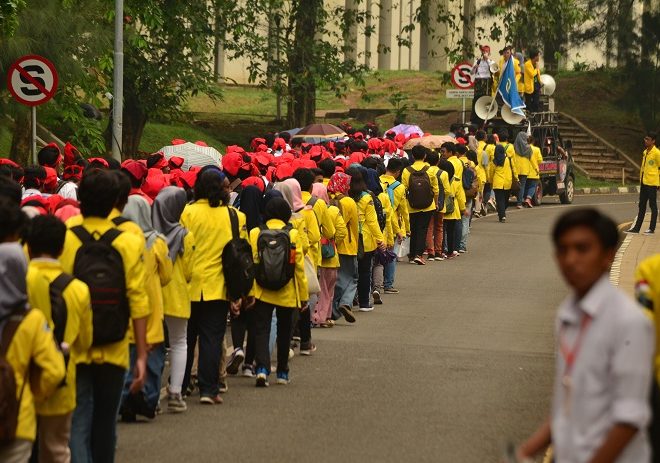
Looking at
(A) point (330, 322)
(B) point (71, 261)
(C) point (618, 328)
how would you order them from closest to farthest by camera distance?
(C) point (618, 328), (B) point (71, 261), (A) point (330, 322)

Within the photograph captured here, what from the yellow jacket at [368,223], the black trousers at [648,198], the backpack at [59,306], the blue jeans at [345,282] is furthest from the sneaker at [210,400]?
the black trousers at [648,198]

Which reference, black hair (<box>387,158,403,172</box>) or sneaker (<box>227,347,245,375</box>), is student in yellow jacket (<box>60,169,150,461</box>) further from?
black hair (<box>387,158,403,172</box>)

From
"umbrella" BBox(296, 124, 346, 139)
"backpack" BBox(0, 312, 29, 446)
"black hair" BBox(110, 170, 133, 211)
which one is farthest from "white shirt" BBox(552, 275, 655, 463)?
"umbrella" BBox(296, 124, 346, 139)

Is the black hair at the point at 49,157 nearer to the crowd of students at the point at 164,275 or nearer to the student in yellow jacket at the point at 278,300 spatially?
the crowd of students at the point at 164,275

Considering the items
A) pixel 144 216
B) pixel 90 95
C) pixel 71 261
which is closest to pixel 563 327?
pixel 71 261

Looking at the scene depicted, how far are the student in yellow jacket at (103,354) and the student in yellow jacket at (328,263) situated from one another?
7159 millimetres

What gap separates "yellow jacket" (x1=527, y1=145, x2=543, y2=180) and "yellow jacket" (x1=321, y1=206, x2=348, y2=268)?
16.3 metres

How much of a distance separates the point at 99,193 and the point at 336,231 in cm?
740

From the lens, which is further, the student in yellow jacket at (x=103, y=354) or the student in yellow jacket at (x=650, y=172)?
the student in yellow jacket at (x=650, y=172)

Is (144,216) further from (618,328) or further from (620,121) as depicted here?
(620,121)

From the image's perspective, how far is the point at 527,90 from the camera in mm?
33750

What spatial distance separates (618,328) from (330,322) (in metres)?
11.2

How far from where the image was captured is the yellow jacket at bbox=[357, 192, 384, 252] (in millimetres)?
16562

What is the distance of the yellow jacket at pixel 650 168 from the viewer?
2567 centimetres
